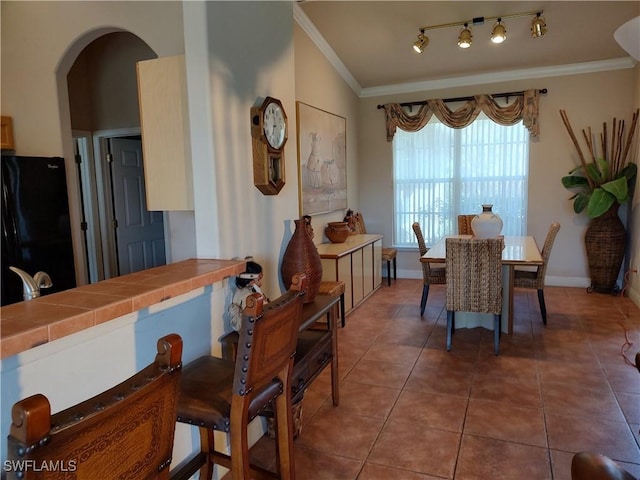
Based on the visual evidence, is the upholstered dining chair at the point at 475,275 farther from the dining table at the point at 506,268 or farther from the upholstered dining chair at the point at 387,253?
the upholstered dining chair at the point at 387,253

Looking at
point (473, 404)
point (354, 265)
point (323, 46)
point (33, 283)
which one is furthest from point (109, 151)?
point (473, 404)

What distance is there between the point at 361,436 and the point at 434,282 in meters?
2.13

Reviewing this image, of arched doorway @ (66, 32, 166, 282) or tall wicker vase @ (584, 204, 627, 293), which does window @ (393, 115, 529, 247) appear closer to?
tall wicker vase @ (584, 204, 627, 293)

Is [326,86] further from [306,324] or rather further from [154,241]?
[306,324]

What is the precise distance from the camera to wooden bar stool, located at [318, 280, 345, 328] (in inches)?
144

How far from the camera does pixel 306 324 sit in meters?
2.03

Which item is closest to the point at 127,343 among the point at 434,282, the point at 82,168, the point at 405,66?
the point at 434,282

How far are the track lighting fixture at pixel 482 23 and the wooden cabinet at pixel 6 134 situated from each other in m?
3.41

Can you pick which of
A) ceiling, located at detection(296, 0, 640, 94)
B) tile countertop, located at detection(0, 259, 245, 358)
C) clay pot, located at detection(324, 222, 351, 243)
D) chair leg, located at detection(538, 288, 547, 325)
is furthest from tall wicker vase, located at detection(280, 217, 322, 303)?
chair leg, located at detection(538, 288, 547, 325)

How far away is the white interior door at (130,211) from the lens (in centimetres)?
439

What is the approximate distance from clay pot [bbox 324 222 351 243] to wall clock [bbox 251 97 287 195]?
7.04 feet

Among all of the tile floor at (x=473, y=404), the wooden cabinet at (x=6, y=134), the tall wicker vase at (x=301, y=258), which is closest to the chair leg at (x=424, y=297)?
the tile floor at (x=473, y=404)

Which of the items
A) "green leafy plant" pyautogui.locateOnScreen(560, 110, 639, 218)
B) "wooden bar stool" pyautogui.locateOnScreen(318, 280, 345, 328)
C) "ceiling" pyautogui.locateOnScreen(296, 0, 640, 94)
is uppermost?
"ceiling" pyautogui.locateOnScreen(296, 0, 640, 94)

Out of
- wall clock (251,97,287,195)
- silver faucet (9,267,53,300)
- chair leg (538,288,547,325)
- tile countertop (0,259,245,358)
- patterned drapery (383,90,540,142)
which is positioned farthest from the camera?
patterned drapery (383,90,540,142)
